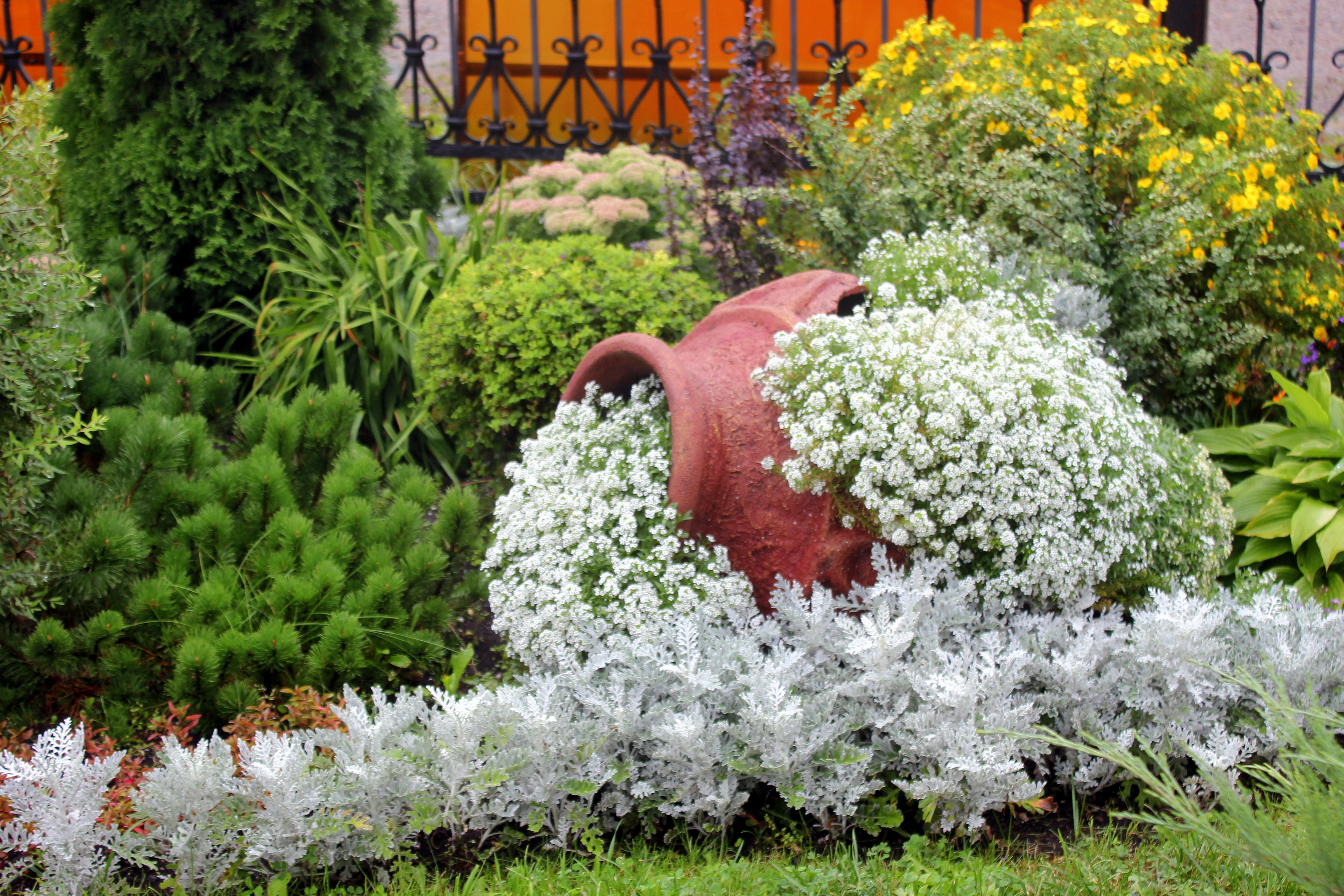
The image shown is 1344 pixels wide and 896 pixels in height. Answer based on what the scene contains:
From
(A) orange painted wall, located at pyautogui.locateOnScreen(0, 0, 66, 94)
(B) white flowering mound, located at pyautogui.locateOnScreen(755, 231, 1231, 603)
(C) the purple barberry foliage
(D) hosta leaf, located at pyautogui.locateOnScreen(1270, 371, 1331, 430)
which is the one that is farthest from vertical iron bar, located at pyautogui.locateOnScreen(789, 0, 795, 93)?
(A) orange painted wall, located at pyautogui.locateOnScreen(0, 0, 66, 94)

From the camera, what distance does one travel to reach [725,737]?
2359 millimetres

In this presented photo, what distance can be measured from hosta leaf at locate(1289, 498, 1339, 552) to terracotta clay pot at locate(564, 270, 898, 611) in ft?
5.96

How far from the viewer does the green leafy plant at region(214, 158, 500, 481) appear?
437cm

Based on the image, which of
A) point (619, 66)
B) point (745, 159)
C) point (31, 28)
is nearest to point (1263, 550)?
point (745, 159)

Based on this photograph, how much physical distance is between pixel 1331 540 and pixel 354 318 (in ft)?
13.8

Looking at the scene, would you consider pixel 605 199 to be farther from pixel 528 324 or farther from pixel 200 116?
pixel 200 116

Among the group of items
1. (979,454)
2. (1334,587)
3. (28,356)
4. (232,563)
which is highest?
(28,356)

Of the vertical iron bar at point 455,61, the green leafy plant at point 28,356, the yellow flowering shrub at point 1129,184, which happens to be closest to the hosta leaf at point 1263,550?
the yellow flowering shrub at point 1129,184

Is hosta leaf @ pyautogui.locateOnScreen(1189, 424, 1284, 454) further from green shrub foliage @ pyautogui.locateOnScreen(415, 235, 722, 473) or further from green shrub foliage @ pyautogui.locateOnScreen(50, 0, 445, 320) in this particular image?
green shrub foliage @ pyautogui.locateOnScreen(50, 0, 445, 320)

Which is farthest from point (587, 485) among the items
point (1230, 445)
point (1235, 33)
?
point (1235, 33)

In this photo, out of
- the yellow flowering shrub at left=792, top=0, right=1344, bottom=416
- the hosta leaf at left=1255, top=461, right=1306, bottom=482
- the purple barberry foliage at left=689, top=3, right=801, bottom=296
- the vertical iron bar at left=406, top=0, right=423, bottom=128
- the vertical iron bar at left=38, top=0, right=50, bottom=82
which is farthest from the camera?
the vertical iron bar at left=406, top=0, right=423, bottom=128

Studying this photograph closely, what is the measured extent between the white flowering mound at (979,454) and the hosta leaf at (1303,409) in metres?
1.30

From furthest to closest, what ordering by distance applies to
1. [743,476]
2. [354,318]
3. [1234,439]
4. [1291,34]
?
[1291,34]
[354,318]
[1234,439]
[743,476]

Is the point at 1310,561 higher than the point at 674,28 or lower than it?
lower
